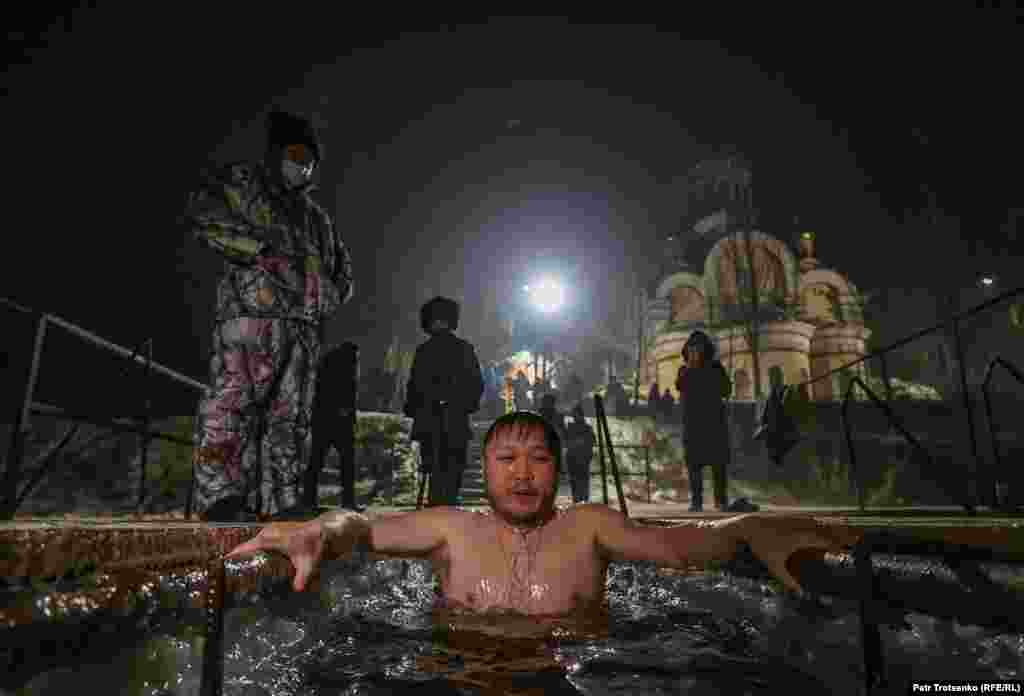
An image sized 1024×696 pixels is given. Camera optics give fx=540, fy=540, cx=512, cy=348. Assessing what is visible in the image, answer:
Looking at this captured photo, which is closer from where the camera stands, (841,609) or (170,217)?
(841,609)

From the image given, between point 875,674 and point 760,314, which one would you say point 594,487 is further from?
point 760,314

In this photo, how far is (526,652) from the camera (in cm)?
216

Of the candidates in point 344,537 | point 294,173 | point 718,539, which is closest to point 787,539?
point 718,539

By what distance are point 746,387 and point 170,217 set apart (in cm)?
3074

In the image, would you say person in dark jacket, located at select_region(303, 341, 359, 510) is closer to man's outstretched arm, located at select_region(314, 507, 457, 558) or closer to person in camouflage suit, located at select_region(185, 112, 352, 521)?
person in camouflage suit, located at select_region(185, 112, 352, 521)

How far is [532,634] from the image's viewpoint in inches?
93.4

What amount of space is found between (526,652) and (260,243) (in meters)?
3.44

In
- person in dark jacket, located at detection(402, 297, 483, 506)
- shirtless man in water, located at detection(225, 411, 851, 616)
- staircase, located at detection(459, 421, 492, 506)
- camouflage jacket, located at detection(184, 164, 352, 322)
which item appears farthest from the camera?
staircase, located at detection(459, 421, 492, 506)

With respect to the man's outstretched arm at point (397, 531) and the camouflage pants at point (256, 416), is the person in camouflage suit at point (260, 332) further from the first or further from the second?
the man's outstretched arm at point (397, 531)

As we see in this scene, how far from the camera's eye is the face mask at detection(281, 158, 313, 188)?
181 inches

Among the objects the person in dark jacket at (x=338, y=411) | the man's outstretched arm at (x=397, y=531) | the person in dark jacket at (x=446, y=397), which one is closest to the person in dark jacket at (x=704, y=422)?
the person in dark jacket at (x=446, y=397)

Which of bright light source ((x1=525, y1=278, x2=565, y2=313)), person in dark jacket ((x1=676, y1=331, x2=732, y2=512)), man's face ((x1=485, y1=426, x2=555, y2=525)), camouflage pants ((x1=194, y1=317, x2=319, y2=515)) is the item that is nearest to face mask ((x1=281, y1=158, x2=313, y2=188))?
camouflage pants ((x1=194, y1=317, x2=319, y2=515))

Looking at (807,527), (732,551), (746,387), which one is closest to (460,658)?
(732,551)

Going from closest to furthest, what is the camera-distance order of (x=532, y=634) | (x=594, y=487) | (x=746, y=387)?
(x=532, y=634), (x=594, y=487), (x=746, y=387)
